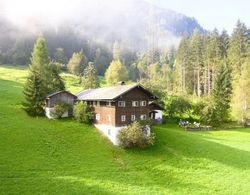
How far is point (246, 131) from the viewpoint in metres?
72.9

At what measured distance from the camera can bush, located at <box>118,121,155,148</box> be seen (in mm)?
52250

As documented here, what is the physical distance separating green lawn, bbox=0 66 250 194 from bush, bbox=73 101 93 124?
122 cm

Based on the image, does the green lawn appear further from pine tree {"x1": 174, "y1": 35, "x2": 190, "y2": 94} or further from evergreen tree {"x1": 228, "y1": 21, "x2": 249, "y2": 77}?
pine tree {"x1": 174, "y1": 35, "x2": 190, "y2": 94}

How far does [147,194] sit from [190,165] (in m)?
11.6

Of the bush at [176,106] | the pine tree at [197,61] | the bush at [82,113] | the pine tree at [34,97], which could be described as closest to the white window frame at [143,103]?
the bush at [82,113]

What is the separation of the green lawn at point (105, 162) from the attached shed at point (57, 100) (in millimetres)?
2591

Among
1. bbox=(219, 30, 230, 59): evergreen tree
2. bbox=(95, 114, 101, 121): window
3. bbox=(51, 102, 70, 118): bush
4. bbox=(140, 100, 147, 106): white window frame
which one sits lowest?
bbox=(95, 114, 101, 121): window

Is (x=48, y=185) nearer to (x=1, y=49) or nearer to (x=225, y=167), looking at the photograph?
(x=225, y=167)

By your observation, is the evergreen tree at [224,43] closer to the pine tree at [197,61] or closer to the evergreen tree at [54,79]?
the pine tree at [197,61]

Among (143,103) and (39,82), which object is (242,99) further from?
(39,82)

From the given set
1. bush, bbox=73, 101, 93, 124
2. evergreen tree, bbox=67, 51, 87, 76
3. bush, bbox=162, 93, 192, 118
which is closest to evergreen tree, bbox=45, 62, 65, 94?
bush, bbox=73, 101, 93, 124

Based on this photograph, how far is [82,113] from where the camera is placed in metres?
60.0

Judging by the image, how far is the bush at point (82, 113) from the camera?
59.8 meters

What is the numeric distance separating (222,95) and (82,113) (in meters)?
37.3
